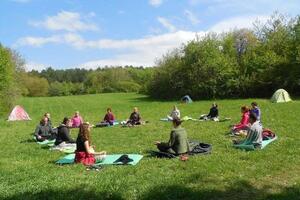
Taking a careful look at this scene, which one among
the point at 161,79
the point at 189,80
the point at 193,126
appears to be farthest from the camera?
the point at 161,79

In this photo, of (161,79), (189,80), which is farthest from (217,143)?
(161,79)

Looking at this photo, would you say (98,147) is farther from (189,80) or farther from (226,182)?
(189,80)

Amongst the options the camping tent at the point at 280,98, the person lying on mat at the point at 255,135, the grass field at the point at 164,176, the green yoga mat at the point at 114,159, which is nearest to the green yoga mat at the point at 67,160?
the grass field at the point at 164,176

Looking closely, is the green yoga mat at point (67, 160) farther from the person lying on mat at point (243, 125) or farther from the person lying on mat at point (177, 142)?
the person lying on mat at point (243, 125)

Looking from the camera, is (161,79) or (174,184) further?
(161,79)

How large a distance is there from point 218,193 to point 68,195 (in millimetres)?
3774

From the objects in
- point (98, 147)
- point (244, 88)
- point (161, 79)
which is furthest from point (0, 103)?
point (98, 147)

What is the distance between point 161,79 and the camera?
69500 mm

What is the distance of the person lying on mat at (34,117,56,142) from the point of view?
77.0 ft

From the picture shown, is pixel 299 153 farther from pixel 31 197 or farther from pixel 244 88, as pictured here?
pixel 244 88

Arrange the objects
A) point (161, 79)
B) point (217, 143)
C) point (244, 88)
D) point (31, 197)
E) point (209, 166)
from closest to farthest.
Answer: point (31, 197) < point (209, 166) < point (217, 143) < point (244, 88) < point (161, 79)

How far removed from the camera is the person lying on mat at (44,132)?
23.5 meters

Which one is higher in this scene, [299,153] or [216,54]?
[216,54]

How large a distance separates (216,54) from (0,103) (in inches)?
1155
